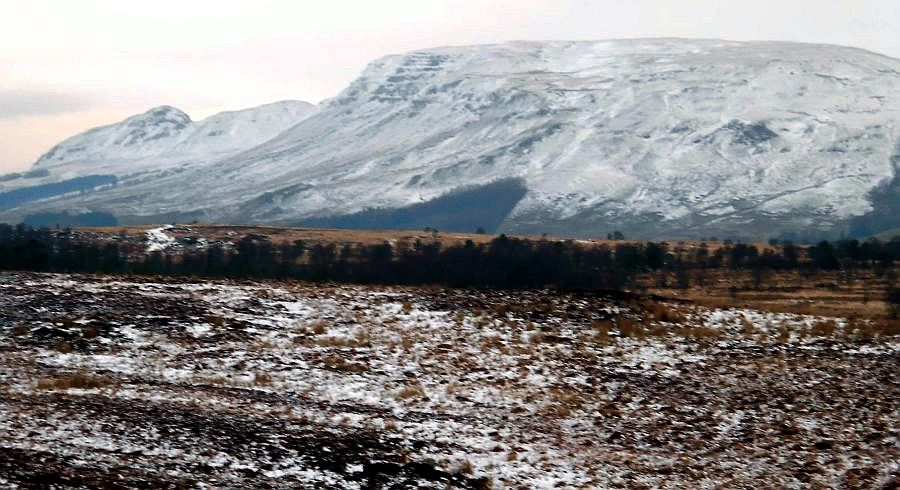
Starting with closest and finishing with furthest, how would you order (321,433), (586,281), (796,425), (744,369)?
(321,433) < (796,425) < (744,369) < (586,281)

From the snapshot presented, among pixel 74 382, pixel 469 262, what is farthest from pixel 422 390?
pixel 469 262

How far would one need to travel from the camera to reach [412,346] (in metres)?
37.6

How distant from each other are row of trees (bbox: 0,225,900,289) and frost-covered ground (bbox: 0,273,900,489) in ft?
143

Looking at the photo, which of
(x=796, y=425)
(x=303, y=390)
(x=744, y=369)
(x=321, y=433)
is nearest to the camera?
(x=321, y=433)

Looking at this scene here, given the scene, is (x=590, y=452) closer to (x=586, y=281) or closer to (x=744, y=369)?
(x=744, y=369)

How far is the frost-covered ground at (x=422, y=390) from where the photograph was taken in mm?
26062

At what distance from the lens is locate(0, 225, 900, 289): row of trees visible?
10206 centimetres

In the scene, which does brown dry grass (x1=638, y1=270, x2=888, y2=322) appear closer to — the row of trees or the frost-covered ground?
the row of trees

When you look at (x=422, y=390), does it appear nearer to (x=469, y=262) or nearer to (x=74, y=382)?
(x=74, y=382)

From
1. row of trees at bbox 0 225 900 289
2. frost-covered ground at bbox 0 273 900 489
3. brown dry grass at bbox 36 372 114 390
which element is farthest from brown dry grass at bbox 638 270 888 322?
brown dry grass at bbox 36 372 114 390

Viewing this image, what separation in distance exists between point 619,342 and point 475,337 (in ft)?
17.6

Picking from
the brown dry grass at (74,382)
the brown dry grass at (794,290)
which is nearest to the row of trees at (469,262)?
the brown dry grass at (794,290)

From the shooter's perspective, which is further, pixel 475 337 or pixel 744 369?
pixel 475 337

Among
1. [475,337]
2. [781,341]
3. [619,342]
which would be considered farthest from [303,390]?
[781,341]
